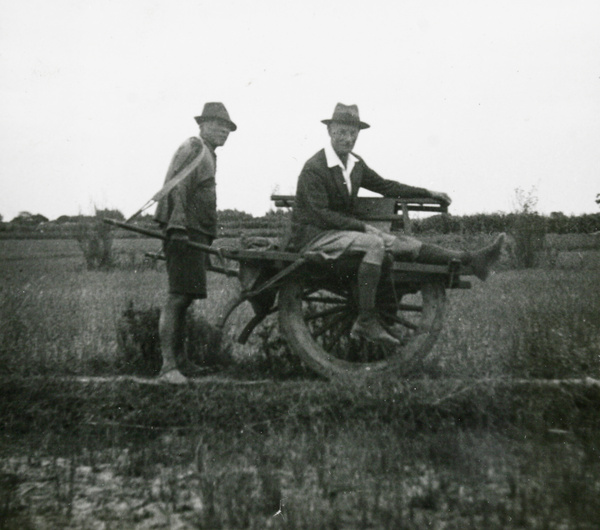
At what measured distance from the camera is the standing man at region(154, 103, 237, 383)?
5.38 metres

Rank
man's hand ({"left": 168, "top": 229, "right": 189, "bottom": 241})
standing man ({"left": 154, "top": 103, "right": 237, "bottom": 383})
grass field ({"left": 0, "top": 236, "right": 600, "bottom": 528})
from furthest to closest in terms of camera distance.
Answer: standing man ({"left": 154, "top": 103, "right": 237, "bottom": 383}) < man's hand ({"left": 168, "top": 229, "right": 189, "bottom": 241}) < grass field ({"left": 0, "top": 236, "right": 600, "bottom": 528})

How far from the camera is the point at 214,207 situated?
18.5ft

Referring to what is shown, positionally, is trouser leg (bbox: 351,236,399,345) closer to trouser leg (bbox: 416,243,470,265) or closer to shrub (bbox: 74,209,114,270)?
trouser leg (bbox: 416,243,470,265)

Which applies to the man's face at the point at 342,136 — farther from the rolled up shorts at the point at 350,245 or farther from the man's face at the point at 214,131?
the man's face at the point at 214,131

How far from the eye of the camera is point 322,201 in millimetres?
5406

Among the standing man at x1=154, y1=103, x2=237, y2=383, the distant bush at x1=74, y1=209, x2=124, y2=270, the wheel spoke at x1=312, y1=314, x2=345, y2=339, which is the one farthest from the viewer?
the distant bush at x1=74, y1=209, x2=124, y2=270

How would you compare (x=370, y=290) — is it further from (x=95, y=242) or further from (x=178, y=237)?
(x=95, y=242)

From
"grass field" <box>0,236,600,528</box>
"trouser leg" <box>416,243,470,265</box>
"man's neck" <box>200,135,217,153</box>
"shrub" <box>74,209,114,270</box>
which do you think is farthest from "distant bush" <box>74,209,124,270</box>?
"trouser leg" <box>416,243,470,265</box>

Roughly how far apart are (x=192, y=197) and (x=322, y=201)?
992 mm

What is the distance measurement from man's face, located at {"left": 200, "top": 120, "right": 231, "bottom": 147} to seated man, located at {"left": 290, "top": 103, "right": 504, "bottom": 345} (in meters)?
0.74

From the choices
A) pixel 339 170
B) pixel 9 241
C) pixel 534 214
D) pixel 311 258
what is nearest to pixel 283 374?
pixel 311 258

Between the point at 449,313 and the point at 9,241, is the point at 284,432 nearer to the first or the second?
the point at 449,313

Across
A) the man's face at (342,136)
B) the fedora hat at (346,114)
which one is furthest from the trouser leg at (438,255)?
the fedora hat at (346,114)

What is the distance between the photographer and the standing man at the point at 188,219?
538cm
